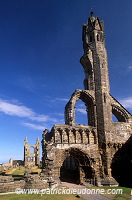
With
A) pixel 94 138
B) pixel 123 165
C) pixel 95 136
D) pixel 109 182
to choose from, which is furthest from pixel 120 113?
pixel 109 182

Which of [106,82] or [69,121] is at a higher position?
[106,82]

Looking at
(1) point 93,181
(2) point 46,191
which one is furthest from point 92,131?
(2) point 46,191

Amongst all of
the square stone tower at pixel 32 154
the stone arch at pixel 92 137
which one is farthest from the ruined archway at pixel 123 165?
the square stone tower at pixel 32 154

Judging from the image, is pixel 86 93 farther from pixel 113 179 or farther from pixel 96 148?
pixel 113 179

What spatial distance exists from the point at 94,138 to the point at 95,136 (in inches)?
10.9

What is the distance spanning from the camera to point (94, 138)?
2030 centimetres

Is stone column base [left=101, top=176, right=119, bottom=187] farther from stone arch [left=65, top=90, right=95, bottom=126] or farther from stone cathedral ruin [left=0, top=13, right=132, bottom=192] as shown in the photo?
stone arch [left=65, top=90, right=95, bottom=126]

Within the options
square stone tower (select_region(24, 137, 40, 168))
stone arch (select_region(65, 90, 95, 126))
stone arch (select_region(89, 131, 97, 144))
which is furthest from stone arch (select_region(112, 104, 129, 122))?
square stone tower (select_region(24, 137, 40, 168))

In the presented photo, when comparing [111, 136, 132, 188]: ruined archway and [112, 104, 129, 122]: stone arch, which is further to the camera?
[112, 104, 129, 122]: stone arch

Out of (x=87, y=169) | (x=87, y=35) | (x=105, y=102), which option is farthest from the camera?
(x=87, y=35)

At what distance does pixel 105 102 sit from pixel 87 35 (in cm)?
1040

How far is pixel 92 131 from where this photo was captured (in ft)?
67.1

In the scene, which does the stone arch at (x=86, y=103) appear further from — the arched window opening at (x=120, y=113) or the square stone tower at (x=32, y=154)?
the square stone tower at (x=32, y=154)

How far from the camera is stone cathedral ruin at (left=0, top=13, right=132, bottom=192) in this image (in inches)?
712
